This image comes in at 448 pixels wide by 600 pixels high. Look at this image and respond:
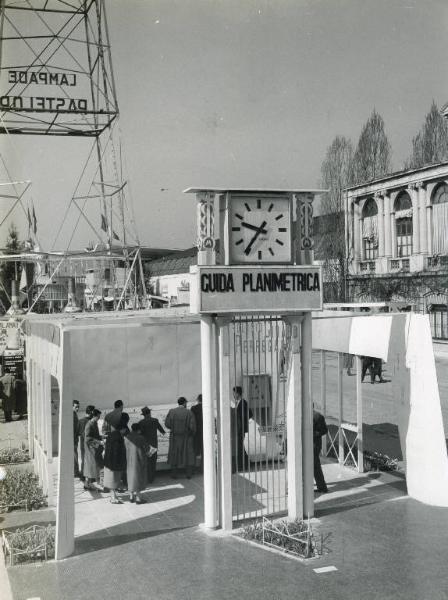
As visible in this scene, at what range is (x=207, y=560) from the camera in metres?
8.13

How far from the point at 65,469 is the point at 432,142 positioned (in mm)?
41463

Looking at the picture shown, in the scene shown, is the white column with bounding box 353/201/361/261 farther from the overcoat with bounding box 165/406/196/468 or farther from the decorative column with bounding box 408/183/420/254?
the overcoat with bounding box 165/406/196/468

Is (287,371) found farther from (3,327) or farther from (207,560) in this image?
(3,327)

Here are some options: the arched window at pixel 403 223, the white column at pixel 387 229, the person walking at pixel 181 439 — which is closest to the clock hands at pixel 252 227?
the person walking at pixel 181 439

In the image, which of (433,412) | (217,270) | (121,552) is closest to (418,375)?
(433,412)

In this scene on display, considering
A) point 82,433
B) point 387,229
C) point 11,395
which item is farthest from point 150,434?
point 387,229

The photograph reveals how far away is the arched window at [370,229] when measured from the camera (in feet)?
138

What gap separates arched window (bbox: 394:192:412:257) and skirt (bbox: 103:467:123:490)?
104ft

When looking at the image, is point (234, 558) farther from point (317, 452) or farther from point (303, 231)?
point (303, 231)

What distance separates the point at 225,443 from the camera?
9078 mm

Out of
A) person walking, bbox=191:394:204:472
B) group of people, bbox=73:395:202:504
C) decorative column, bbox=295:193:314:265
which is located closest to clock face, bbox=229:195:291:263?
decorative column, bbox=295:193:314:265

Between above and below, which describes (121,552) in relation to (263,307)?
below

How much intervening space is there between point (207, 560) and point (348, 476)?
445cm

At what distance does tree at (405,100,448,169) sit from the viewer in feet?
145
